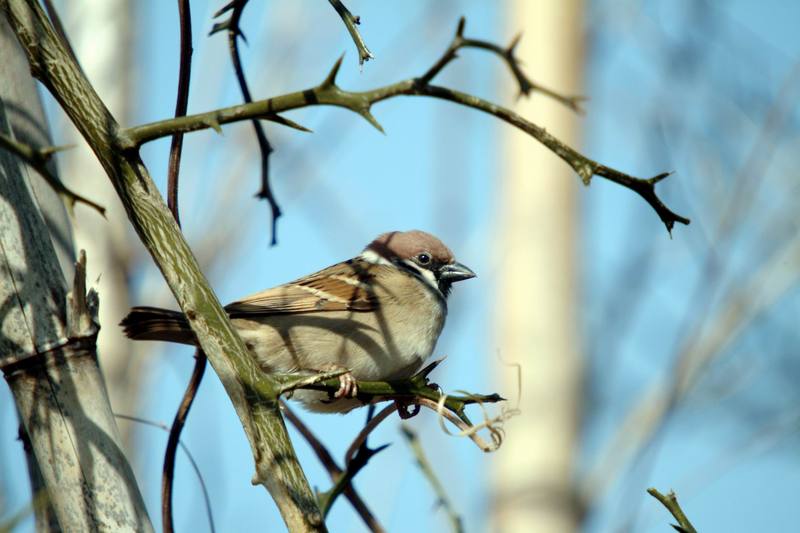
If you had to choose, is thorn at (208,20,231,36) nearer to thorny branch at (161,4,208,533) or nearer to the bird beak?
thorny branch at (161,4,208,533)

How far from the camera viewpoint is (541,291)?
739cm

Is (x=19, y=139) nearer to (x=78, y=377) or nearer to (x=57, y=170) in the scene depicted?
(x=57, y=170)

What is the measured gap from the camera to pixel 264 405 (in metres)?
1.20

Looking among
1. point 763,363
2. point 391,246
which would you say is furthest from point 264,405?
point 763,363

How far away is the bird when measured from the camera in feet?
9.25

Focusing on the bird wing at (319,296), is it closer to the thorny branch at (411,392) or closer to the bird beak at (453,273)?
the bird beak at (453,273)

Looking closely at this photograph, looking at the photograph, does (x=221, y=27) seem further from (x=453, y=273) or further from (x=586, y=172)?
(x=453, y=273)

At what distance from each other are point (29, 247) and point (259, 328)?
5.97ft

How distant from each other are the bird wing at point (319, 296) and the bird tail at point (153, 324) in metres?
0.48

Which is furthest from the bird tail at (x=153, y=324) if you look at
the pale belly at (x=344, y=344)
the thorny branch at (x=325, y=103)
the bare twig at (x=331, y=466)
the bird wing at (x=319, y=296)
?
the thorny branch at (x=325, y=103)

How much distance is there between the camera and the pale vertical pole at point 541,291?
7070mm

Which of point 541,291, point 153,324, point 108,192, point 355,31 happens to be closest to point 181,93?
point 355,31

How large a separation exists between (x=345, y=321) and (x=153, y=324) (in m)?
0.58

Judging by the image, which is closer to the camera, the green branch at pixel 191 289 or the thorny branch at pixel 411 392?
the green branch at pixel 191 289
